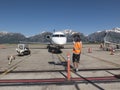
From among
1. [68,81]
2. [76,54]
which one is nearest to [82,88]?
[68,81]

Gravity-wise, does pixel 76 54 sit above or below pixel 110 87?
above

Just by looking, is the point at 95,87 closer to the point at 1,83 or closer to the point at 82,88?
the point at 82,88

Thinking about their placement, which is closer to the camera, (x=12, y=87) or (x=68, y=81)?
(x=12, y=87)

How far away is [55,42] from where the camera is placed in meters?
39.6

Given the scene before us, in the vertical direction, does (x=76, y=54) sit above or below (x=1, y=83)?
above

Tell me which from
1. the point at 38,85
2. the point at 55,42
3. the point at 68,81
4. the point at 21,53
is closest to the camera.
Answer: the point at 38,85

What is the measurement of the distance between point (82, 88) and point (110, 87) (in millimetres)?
1178

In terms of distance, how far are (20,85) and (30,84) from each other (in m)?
0.46

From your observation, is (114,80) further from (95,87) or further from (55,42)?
(55,42)

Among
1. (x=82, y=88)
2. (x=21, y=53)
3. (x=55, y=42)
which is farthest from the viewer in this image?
(x=55, y=42)

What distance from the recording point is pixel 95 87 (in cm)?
994

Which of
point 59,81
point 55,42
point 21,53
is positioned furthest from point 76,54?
point 55,42

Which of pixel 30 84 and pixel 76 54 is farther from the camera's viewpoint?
pixel 76 54

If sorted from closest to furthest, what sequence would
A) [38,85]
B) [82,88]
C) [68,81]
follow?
[82,88], [38,85], [68,81]
